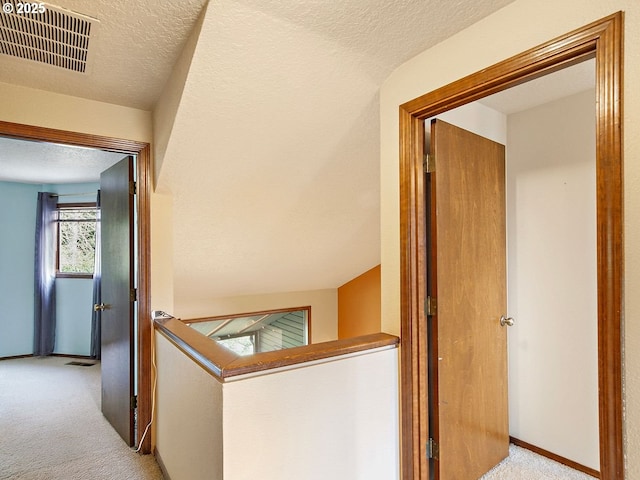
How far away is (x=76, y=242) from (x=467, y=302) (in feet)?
15.6

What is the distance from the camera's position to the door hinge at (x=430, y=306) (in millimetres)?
1652

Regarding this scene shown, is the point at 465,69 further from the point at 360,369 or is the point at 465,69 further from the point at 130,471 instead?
the point at 130,471

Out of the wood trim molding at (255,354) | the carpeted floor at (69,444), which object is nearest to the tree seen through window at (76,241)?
the carpeted floor at (69,444)

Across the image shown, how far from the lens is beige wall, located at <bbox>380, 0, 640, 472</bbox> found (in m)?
0.96

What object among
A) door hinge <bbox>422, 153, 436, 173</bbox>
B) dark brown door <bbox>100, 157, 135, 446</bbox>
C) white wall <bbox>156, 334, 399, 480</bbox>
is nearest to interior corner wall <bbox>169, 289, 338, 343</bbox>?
dark brown door <bbox>100, 157, 135, 446</bbox>

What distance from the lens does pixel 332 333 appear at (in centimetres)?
441

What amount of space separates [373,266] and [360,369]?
101 inches

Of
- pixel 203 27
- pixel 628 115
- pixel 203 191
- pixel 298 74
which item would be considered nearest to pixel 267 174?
pixel 203 191

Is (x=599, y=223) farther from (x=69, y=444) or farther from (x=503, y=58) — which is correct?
(x=69, y=444)

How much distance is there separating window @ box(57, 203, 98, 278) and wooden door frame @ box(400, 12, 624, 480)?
4.36 metres

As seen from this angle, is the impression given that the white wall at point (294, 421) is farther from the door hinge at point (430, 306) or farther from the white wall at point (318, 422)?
the door hinge at point (430, 306)

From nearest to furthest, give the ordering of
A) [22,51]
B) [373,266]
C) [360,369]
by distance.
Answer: [360,369], [22,51], [373,266]

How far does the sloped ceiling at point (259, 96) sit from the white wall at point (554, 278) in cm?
98

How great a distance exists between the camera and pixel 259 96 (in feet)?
5.54
